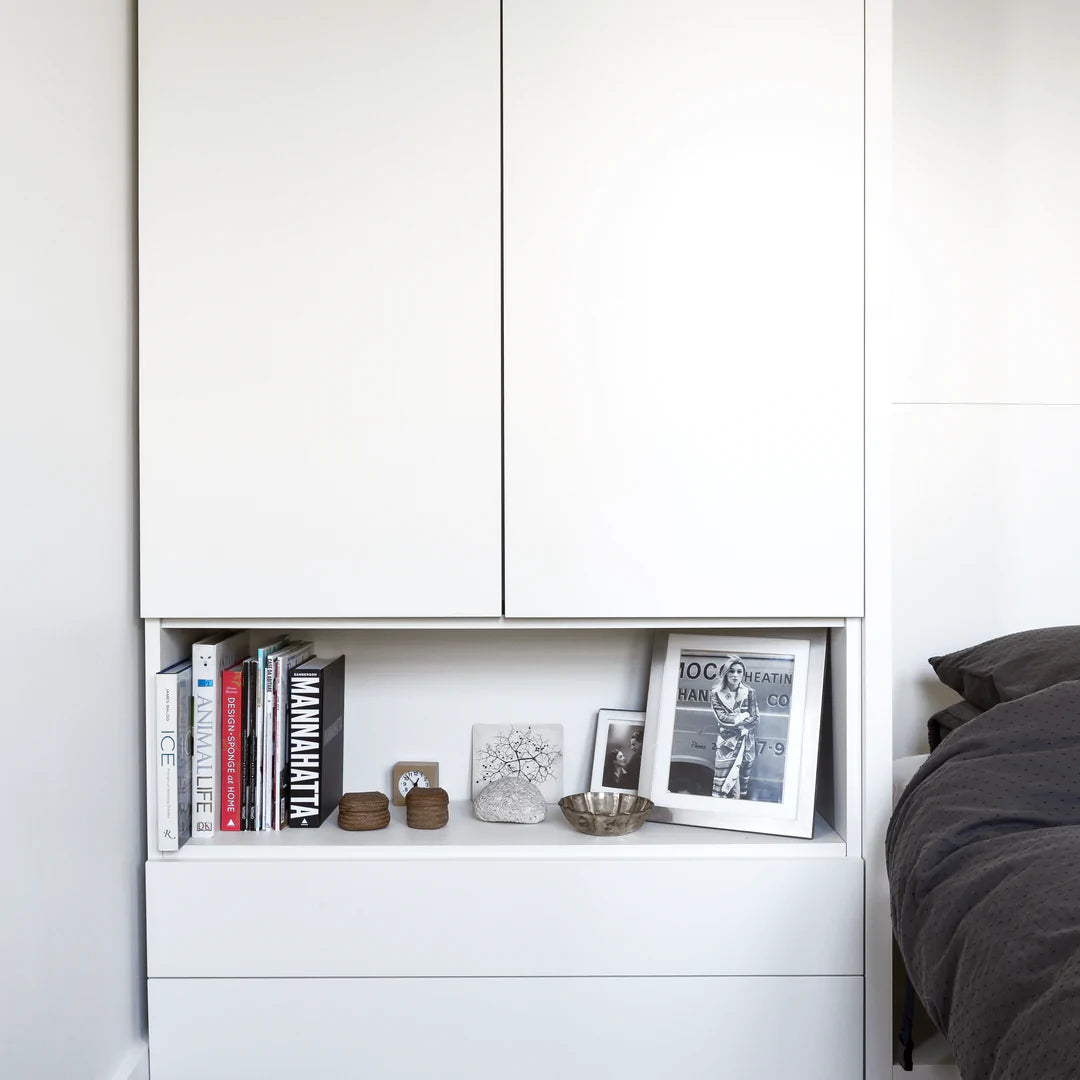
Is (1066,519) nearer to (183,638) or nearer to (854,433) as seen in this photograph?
(854,433)

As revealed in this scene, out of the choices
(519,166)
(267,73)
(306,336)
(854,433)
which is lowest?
(854,433)

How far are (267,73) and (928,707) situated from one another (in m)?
1.56

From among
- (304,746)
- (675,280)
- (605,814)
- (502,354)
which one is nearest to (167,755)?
(304,746)

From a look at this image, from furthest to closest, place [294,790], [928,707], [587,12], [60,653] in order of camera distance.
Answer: [928,707] → [294,790] → [587,12] → [60,653]

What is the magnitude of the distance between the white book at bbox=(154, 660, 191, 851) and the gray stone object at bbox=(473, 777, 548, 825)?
0.47m

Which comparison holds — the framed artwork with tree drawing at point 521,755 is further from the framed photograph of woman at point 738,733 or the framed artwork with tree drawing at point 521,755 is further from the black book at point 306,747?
the black book at point 306,747

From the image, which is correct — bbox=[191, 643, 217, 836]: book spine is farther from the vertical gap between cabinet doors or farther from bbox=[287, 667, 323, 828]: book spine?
the vertical gap between cabinet doors

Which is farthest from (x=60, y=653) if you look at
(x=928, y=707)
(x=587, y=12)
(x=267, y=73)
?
(x=928, y=707)

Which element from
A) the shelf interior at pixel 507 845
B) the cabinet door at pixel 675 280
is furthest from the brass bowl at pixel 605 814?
the cabinet door at pixel 675 280

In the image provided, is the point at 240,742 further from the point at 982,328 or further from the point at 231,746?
the point at 982,328

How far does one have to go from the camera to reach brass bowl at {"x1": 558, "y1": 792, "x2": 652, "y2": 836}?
1562 millimetres

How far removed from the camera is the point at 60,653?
1255 mm

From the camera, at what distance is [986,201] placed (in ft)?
5.98

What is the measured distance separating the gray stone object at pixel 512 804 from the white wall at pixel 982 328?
71 centimetres
